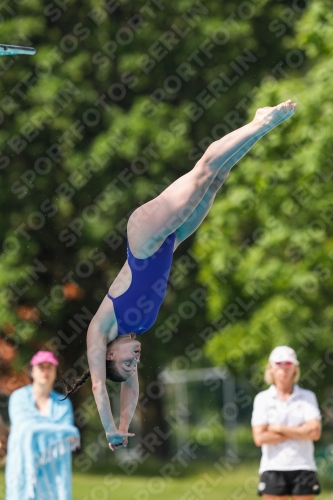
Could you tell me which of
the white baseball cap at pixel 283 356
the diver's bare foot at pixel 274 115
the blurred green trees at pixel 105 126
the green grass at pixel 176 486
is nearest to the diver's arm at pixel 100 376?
the diver's bare foot at pixel 274 115

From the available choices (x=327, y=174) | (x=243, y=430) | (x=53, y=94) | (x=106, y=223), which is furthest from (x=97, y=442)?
(x=327, y=174)

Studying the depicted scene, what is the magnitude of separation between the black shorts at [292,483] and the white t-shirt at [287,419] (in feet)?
0.13

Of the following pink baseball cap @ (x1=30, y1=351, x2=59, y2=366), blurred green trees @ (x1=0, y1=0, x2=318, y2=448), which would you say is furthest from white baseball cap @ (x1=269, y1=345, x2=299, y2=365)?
blurred green trees @ (x1=0, y1=0, x2=318, y2=448)

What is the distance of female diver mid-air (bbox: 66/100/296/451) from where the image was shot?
6.03 metres

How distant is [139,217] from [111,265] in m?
10.6

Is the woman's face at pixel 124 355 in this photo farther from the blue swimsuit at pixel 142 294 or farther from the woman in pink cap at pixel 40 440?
the woman in pink cap at pixel 40 440

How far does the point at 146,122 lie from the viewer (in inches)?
607

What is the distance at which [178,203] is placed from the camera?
20.5 ft

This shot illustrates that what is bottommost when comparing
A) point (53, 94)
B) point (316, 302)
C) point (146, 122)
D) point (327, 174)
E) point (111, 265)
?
point (316, 302)

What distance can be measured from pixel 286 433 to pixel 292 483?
43cm

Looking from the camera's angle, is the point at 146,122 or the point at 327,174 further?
the point at 146,122

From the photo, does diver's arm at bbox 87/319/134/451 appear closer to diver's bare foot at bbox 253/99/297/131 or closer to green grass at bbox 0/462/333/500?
diver's bare foot at bbox 253/99/297/131

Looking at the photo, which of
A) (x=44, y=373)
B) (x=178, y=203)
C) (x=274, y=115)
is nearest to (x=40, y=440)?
(x=44, y=373)

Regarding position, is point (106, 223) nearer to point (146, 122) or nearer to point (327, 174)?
point (146, 122)
